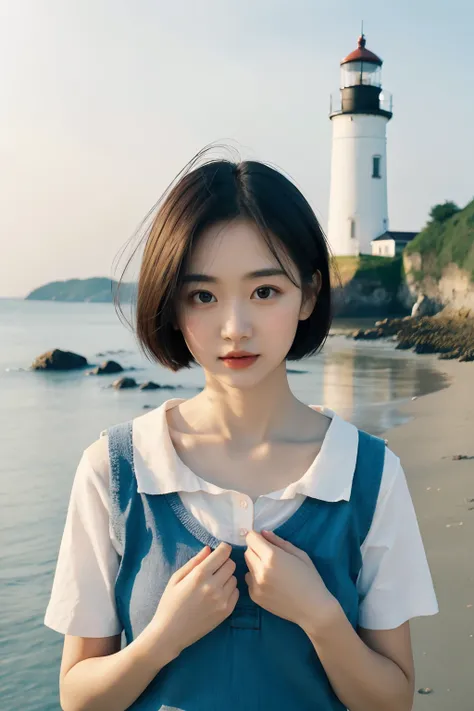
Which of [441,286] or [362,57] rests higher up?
[362,57]

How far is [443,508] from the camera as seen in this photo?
5367mm

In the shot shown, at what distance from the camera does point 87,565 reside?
141 centimetres

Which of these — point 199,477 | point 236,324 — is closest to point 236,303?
point 236,324

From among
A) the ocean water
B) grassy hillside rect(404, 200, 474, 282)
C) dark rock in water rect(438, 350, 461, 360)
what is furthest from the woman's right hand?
grassy hillside rect(404, 200, 474, 282)

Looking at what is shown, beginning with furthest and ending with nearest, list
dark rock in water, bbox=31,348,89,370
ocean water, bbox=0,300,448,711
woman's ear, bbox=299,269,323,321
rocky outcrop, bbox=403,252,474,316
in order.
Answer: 1. rocky outcrop, bbox=403,252,474,316
2. dark rock in water, bbox=31,348,89,370
3. ocean water, bbox=0,300,448,711
4. woman's ear, bbox=299,269,323,321

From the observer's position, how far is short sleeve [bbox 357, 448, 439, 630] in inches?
55.8

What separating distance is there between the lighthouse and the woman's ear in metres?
31.9

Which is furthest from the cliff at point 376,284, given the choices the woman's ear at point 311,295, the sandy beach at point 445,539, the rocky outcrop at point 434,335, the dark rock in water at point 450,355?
the woman's ear at point 311,295

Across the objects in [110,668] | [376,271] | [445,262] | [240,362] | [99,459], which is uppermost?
[445,262]

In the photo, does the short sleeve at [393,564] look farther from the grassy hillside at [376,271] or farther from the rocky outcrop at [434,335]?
the grassy hillside at [376,271]

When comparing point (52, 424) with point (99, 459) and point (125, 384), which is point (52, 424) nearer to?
point (125, 384)

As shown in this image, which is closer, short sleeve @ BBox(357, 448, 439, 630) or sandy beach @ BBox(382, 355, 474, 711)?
short sleeve @ BBox(357, 448, 439, 630)

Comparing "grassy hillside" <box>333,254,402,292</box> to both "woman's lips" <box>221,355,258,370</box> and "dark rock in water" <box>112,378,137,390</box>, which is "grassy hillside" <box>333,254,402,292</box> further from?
"woman's lips" <box>221,355,258,370</box>

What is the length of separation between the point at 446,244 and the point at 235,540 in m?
27.9
